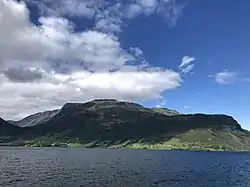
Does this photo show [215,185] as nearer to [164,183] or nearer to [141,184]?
[164,183]

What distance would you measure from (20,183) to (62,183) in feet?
34.3

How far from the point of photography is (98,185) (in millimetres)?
83938

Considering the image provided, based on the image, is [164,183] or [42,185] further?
[164,183]

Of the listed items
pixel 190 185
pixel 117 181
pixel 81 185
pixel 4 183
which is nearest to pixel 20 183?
pixel 4 183

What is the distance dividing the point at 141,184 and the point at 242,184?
32439mm

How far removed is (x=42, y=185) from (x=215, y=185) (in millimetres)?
47308

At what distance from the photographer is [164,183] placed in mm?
91312

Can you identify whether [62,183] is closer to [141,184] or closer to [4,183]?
[4,183]

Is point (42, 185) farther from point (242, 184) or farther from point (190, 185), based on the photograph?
point (242, 184)

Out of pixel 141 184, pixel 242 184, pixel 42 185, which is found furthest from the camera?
pixel 242 184

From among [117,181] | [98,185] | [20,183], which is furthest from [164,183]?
[20,183]

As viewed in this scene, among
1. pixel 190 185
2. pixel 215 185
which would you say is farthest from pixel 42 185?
pixel 215 185

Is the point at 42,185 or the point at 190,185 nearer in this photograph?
the point at 42,185

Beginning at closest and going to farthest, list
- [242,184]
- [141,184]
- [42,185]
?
1. [42,185]
2. [141,184]
3. [242,184]
